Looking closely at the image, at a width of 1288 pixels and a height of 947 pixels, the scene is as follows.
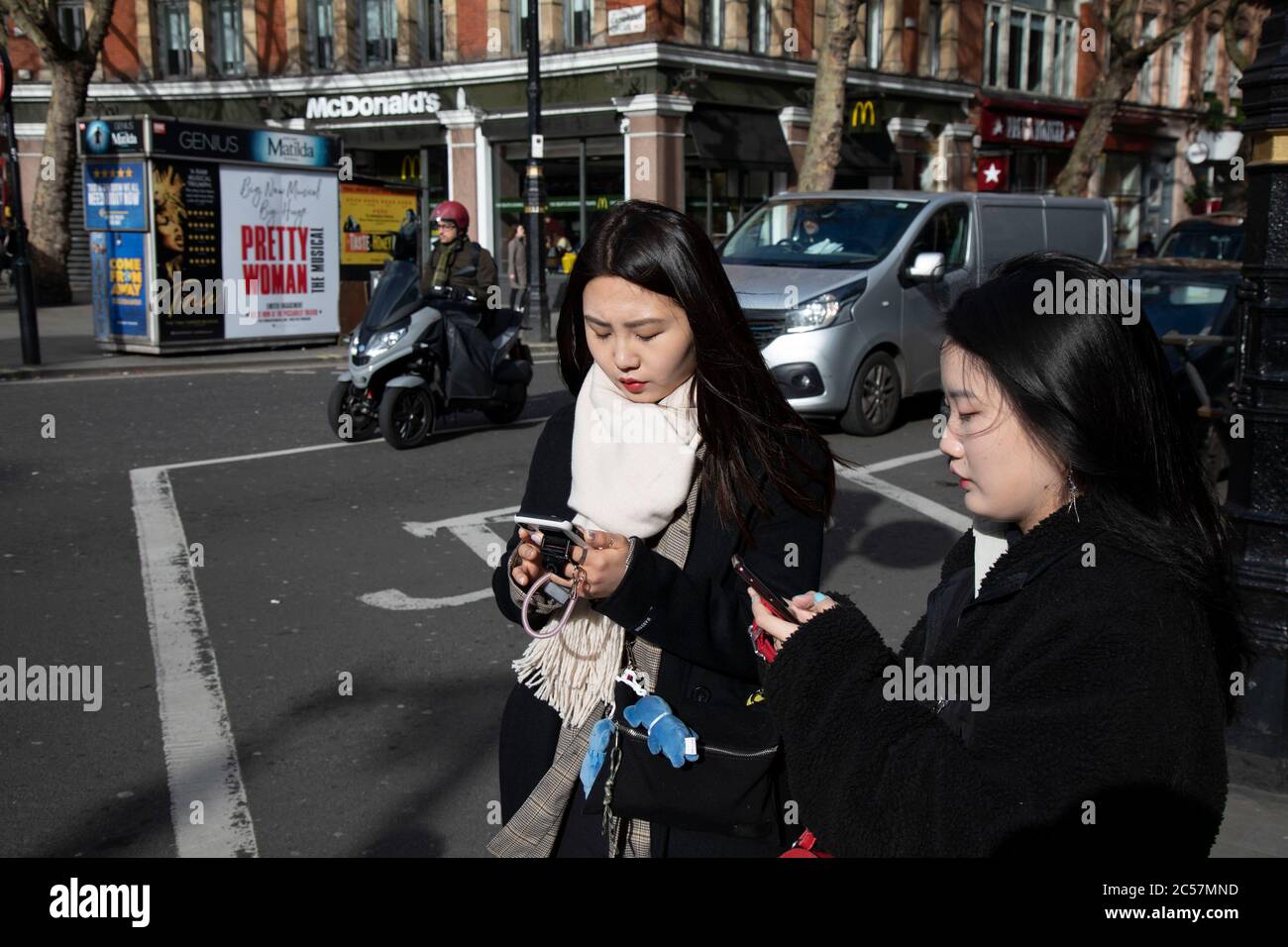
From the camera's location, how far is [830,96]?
20516mm

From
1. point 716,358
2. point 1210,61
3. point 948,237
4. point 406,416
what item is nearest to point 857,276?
point 948,237

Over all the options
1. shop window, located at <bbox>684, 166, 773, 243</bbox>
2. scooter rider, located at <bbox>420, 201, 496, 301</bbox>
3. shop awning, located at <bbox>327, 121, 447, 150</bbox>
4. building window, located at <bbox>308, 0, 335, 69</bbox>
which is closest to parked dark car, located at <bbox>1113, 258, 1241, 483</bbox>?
scooter rider, located at <bbox>420, 201, 496, 301</bbox>

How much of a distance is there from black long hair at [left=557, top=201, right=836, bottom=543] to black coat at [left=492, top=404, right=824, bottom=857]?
34 mm

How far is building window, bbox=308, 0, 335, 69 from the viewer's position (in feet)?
103

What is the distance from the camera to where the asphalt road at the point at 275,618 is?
378cm

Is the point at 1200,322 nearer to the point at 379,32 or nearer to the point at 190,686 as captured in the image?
the point at 190,686

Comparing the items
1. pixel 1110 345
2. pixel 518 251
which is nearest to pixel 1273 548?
pixel 1110 345

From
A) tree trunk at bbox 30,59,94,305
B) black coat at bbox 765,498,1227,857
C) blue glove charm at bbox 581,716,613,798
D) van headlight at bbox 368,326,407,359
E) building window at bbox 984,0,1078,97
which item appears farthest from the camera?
building window at bbox 984,0,1078,97

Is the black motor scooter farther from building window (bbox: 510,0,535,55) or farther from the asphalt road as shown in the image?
building window (bbox: 510,0,535,55)

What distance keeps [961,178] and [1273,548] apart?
31.7 m

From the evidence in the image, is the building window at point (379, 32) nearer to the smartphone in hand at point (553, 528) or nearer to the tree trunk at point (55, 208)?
the tree trunk at point (55, 208)

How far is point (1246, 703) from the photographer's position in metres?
4.13
